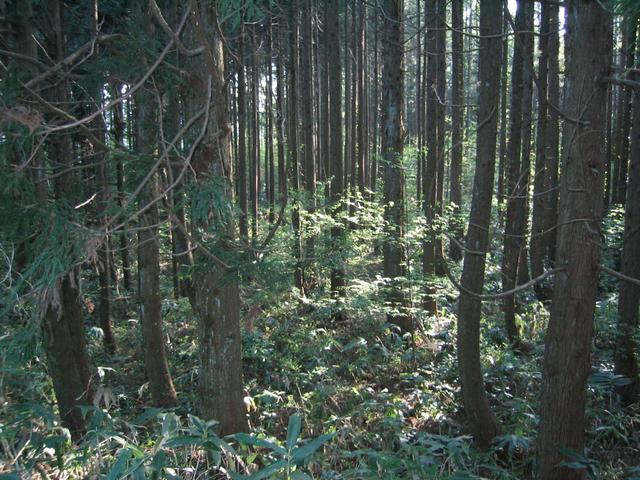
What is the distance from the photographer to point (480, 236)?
19.3 ft

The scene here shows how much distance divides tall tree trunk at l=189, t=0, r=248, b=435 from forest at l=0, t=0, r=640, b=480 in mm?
22

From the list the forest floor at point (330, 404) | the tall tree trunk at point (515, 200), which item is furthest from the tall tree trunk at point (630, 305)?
the tall tree trunk at point (515, 200)

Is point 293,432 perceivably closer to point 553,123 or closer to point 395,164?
point 395,164

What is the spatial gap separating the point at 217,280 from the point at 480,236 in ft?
11.4

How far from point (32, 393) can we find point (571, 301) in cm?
608

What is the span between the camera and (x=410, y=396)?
23.3 ft

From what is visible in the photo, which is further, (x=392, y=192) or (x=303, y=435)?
(x=392, y=192)

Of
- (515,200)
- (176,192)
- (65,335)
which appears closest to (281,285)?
(176,192)

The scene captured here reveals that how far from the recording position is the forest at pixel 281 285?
309cm

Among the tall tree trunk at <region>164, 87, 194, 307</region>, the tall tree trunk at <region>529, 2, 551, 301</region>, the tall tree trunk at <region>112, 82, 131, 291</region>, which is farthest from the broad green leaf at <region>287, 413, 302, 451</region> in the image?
the tall tree trunk at <region>529, 2, 551, 301</region>

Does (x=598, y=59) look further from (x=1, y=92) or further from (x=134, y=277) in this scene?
→ (x=134, y=277)

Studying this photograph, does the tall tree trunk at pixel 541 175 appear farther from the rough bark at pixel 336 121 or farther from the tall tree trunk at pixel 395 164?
the rough bark at pixel 336 121

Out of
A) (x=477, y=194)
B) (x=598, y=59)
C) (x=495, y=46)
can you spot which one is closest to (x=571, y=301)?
(x=598, y=59)

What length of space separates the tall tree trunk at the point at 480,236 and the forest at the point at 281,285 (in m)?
0.03
